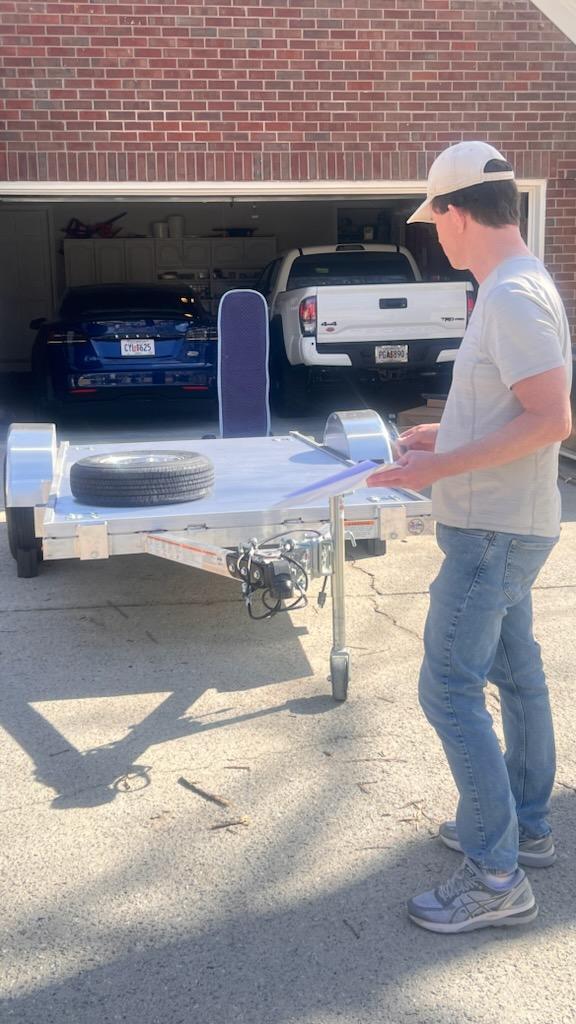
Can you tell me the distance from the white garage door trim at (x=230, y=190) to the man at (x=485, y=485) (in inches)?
318

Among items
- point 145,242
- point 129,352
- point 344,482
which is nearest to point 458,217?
point 344,482

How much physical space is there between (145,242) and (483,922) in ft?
64.3

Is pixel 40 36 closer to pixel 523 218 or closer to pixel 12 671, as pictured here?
pixel 523 218

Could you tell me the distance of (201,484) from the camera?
5301mm

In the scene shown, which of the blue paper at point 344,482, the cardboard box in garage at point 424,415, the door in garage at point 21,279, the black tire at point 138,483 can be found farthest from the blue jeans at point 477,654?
the door in garage at point 21,279

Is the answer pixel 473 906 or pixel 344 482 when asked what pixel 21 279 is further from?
pixel 473 906

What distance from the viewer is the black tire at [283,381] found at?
12227mm

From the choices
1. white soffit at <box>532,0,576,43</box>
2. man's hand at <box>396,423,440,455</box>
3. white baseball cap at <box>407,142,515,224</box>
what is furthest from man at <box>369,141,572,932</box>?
white soffit at <box>532,0,576,43</box>

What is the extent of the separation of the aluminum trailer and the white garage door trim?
4848 millimetres

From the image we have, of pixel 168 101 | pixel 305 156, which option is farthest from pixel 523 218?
pixel 168 101

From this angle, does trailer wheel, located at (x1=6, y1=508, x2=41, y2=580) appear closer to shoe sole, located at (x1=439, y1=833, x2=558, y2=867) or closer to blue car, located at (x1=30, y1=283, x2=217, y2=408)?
shoe sole, located at (x1=439, y1=833, x2=558, y2=867)

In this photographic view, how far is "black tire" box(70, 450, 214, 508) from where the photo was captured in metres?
5.06

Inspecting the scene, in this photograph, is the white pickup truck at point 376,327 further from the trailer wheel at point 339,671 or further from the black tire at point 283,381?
the trailer wheel at point 339,671

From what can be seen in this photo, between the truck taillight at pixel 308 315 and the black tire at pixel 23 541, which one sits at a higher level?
the truck taillight at pixel 308 315
